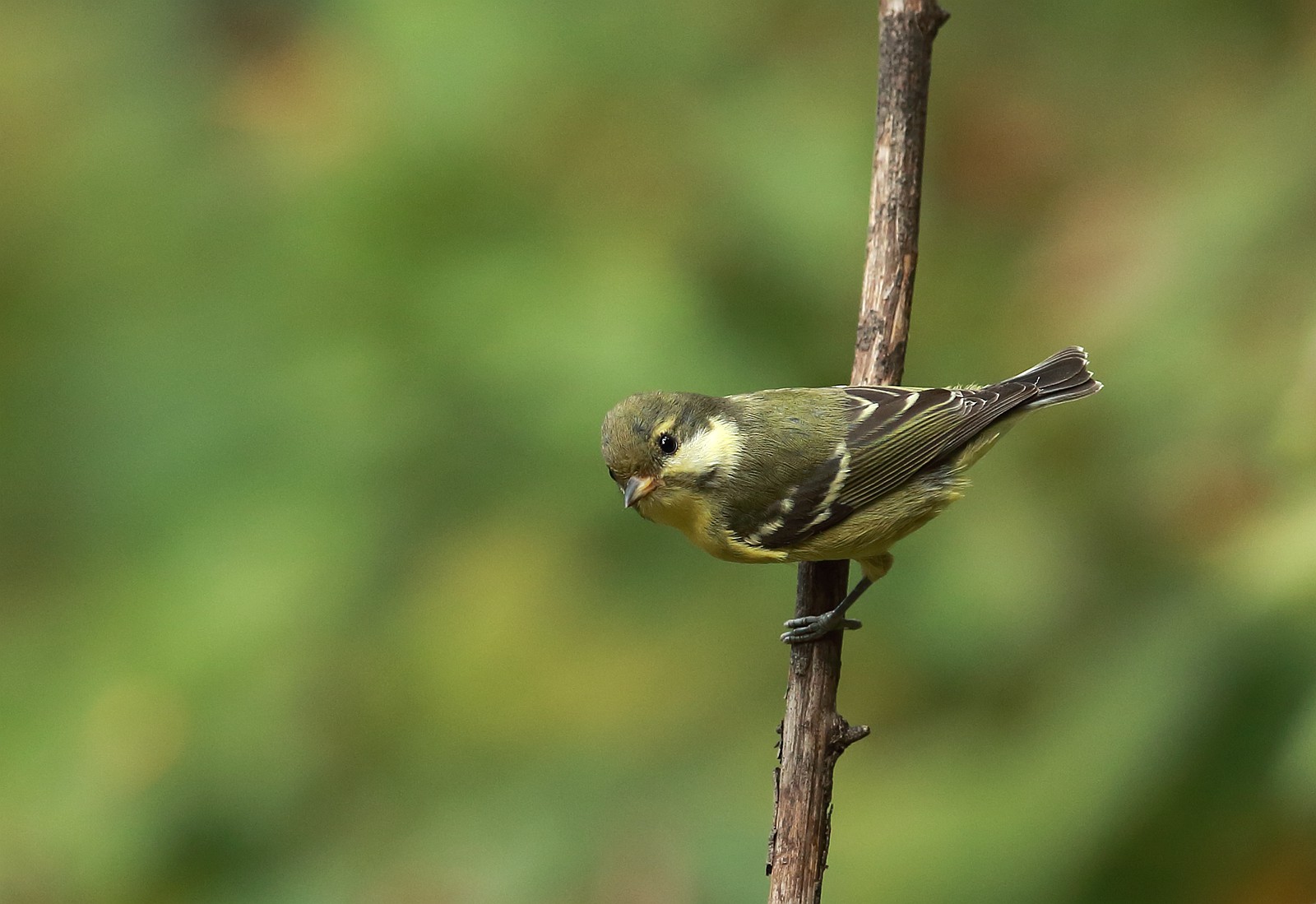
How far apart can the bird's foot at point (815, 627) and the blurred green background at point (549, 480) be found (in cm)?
65

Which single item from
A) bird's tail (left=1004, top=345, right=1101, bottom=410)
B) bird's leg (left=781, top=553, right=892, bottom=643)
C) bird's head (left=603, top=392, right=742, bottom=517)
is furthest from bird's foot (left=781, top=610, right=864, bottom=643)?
bird's tail (left=1004, top=345, right=1101, bottom=410)

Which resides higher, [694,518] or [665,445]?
[665,445]

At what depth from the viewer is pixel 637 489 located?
370cm

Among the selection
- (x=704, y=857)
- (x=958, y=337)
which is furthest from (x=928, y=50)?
(x=704, y=857)

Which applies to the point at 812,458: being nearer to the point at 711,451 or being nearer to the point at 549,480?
the point at 711,451

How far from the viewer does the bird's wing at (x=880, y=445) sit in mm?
3828

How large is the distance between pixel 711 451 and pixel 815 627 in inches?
26.7

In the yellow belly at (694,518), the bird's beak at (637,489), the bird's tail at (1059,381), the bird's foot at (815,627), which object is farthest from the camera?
the bird's tail at (1059,381)

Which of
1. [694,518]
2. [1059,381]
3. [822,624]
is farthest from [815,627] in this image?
[1059,381]

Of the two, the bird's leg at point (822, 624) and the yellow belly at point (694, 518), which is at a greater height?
the yellow belly at point (694, 518)

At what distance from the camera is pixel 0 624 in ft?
16.2

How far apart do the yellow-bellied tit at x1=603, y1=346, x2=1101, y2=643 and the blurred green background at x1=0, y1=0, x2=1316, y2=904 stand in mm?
279

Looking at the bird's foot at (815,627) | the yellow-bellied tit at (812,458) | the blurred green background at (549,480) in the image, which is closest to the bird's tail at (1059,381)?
the yellow-bellied tit at (812,458)

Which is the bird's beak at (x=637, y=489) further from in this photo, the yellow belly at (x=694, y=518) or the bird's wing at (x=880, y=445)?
the bird's wing at (x=880, y=445)
